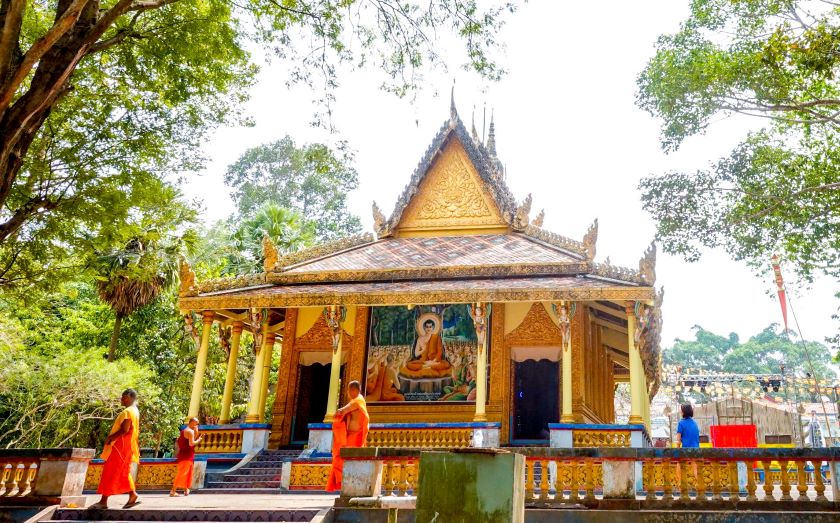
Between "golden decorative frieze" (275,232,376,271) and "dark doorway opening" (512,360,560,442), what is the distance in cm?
525

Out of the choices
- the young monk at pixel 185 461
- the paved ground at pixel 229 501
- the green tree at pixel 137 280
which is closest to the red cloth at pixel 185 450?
the young monk at pixel 185 461

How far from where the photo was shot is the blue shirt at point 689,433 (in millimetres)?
9297

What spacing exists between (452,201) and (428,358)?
4830 millimetres

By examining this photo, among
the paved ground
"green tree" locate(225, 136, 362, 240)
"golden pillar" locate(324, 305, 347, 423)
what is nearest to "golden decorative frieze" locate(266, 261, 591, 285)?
"golden pillar" locate(324, 305, 347, 423)

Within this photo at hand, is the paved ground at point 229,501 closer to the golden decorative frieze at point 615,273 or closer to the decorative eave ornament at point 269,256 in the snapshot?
the decorative eave ornament at point 269,256

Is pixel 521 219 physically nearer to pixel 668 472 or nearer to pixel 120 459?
pixel 668 472

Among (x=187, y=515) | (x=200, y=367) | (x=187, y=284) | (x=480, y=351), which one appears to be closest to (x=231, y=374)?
(x=200, y=367)

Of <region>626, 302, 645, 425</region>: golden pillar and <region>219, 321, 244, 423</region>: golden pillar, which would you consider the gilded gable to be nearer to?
<region>219, 321, 244, 423</region>: golden pillar

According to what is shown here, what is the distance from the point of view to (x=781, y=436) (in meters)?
26.6

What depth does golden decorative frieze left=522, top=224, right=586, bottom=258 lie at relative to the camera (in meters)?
14.6

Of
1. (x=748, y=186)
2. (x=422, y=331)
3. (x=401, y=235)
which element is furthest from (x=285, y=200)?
(x=748, y=186)

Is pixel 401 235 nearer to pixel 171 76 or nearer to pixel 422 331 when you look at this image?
pixel 422 331

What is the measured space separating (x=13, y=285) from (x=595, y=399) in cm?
1198

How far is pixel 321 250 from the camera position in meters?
16.7
